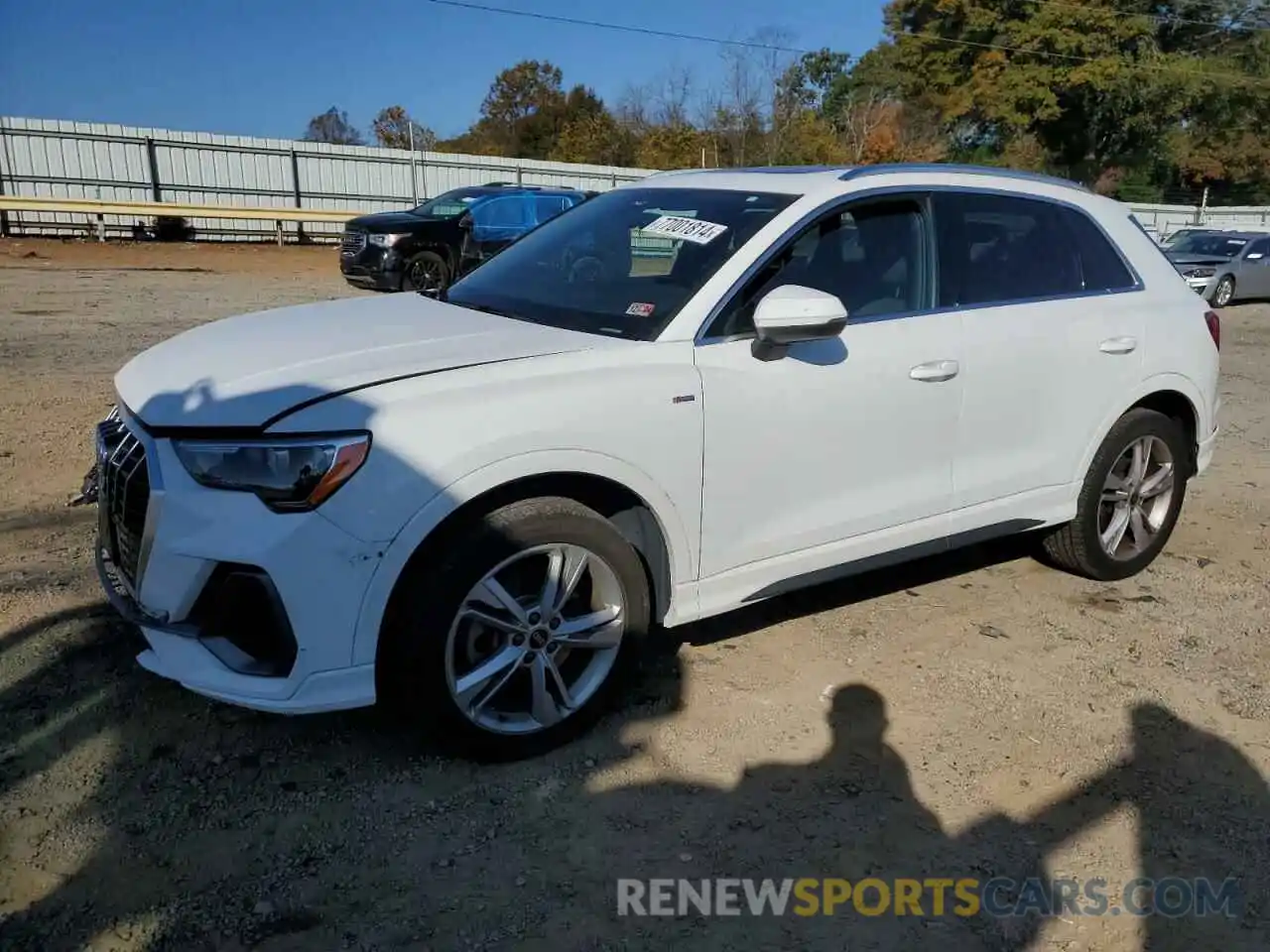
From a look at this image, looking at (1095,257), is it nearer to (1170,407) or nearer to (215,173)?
(1170,407)

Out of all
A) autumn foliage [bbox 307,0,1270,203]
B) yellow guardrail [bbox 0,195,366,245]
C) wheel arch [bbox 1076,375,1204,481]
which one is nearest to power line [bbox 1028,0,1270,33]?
autumn foliage [bbox 307,0,1270,203]

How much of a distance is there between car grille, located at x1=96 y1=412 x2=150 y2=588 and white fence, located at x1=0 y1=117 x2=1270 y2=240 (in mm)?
23168

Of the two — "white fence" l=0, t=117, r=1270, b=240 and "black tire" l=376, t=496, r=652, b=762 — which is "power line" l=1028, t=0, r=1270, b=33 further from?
"black tire" l=376, t=496, r=652, b=762

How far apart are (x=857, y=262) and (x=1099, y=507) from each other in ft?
5.89

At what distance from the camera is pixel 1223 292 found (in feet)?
61.5

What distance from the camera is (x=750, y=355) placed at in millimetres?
3316

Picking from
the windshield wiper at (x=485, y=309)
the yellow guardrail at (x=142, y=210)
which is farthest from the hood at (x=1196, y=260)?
the yellow guardrail at (x=142, y=210)

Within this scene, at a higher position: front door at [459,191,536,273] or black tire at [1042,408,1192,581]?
front door at [459,191,536,273]

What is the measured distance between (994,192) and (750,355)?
1589 millimetres

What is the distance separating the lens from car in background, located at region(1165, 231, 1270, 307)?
18.4 meters

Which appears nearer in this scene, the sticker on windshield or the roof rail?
the sticker on windshield

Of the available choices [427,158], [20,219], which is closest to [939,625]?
[20,219]

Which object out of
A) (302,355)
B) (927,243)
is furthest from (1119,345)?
(302,355)

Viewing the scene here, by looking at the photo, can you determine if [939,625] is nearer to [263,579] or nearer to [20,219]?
[263,579]
